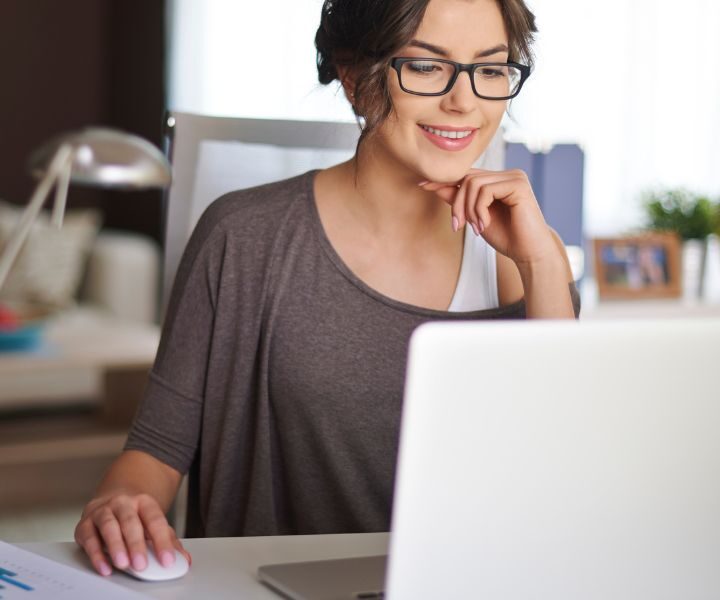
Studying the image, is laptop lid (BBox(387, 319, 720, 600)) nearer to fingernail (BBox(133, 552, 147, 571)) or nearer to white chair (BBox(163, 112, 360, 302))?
fingernail (BBox(133, 552, 147, 571))

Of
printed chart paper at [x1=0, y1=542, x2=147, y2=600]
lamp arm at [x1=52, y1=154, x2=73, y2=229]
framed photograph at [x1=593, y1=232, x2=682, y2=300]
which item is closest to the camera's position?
printed chart paper at [x1=0, y1=542, x2=147, y2=600]

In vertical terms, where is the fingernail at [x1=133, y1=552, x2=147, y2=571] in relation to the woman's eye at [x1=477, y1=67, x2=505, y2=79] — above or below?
below

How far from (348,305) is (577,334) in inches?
27.6

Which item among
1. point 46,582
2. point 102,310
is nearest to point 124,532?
point 46,582

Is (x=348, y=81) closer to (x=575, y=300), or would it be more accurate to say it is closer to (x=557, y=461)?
(x=575, y=300)

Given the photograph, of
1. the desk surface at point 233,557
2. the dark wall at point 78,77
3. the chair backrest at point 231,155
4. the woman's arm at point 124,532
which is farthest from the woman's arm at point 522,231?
the dark wall at point 78,77

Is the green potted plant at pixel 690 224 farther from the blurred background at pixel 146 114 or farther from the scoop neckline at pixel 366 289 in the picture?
the scoop neckline at pixel 366 289

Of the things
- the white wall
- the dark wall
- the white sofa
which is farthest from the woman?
the dark wall

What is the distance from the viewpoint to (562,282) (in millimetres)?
1287

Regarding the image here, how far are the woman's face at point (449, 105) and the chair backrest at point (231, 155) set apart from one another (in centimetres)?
18

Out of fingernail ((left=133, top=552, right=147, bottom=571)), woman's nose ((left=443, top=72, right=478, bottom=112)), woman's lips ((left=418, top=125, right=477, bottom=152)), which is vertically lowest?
fingernail ((left=133, top=552, right=147, bottom=571))

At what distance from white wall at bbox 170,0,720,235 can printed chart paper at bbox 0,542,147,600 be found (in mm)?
3148

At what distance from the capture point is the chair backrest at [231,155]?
1456 millimetres

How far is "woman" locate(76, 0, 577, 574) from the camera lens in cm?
127
